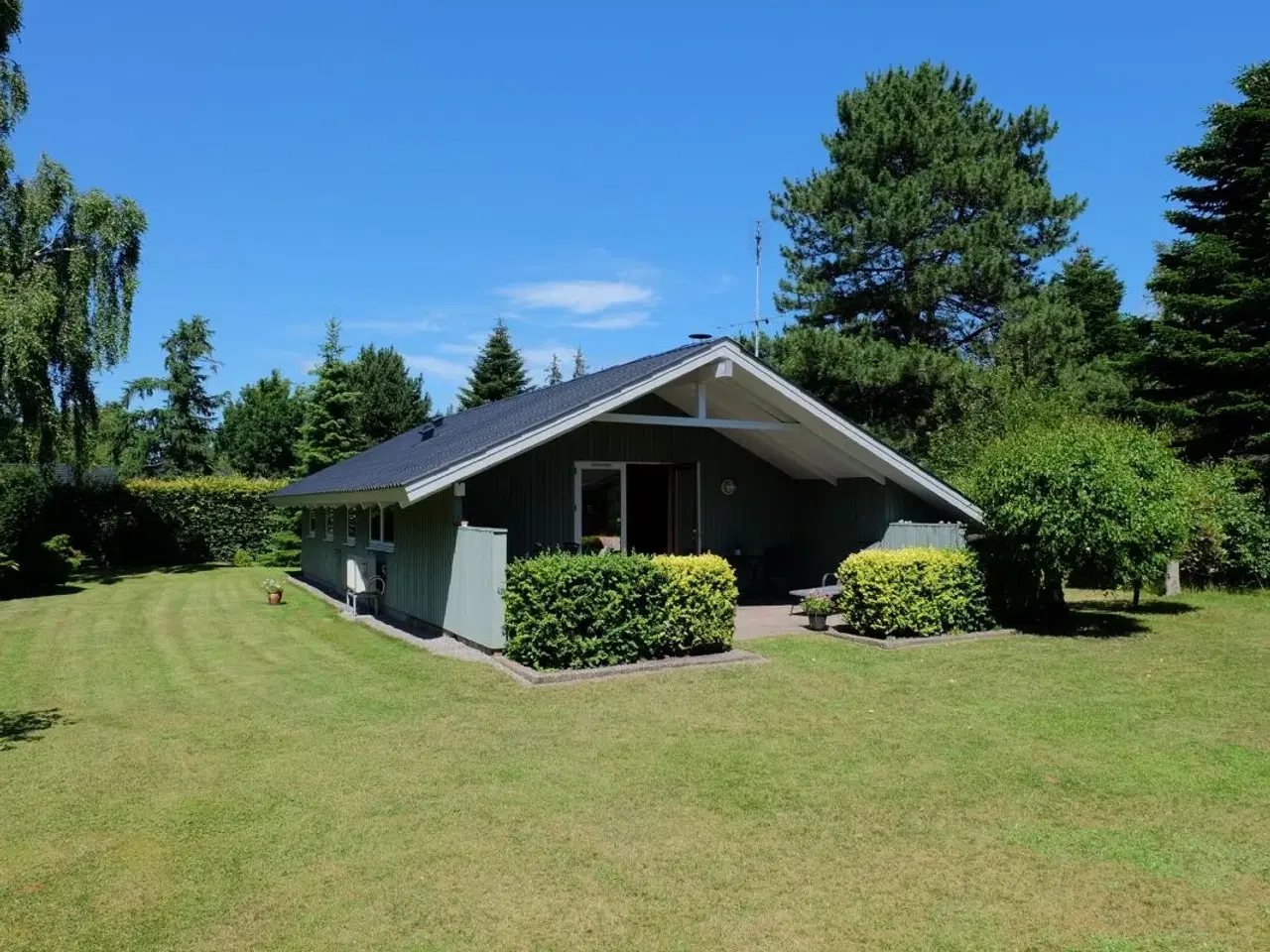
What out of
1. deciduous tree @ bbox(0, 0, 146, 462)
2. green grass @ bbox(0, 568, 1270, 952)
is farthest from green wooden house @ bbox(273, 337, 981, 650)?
deciduous tree @ bbox(0, 0, 146, 462)

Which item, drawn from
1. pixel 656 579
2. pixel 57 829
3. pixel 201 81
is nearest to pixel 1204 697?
pixel 656 579

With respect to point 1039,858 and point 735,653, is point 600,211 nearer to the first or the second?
point 735,653

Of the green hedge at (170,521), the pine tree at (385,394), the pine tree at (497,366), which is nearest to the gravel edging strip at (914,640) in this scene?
the green hedge at (170,521)

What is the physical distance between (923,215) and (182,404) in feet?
141

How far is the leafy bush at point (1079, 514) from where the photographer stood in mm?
10555

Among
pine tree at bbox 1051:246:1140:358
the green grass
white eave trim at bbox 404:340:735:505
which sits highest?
pine tree at bbox 1051:246:1140:358

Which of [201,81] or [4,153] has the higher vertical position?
[4,153]

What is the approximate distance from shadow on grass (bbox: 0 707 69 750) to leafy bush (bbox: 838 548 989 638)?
8.68 metres

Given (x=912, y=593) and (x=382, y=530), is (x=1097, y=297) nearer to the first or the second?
(x=912, y=593)

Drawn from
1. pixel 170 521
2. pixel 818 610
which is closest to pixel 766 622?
pixel 818 610

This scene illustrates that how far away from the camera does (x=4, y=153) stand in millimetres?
18312

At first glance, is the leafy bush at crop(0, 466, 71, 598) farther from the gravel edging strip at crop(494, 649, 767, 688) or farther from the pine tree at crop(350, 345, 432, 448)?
the pine tree at crop(350, 345, 432, 448)

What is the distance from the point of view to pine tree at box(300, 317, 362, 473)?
99.7ft

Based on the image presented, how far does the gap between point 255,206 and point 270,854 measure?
1400cm
